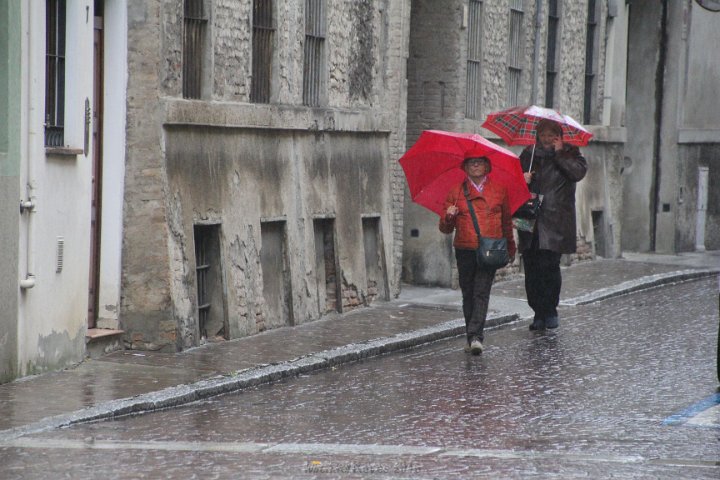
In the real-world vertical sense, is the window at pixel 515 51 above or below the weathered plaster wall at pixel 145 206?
above

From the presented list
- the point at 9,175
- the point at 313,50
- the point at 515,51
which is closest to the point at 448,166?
the point at 313,50

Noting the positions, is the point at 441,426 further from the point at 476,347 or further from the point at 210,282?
the point at 210,282

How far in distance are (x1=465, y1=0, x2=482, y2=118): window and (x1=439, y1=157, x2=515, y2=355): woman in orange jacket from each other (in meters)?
7.12

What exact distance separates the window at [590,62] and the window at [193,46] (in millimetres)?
12591

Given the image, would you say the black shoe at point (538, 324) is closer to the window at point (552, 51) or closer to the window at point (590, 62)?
the window at point (552, 51)

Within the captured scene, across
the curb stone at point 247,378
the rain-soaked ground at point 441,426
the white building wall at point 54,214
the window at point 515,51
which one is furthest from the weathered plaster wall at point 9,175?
the window at point 515,51

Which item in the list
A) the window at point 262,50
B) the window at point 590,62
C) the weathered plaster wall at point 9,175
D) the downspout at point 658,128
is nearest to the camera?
the weathered plaster wall at point 9,175

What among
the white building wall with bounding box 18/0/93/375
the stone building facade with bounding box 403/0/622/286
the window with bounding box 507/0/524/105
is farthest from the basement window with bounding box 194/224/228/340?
the window with bounding box 507/0/524/105

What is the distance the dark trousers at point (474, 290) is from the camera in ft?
46.8

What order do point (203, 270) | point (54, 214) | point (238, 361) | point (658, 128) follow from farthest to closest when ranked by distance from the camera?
point (658, 128), point (203, 270), point (238, 361), point (54, 214)

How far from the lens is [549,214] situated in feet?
53.3

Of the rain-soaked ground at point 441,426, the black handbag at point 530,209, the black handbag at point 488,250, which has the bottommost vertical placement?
the rain-soaked ground at point 441,426

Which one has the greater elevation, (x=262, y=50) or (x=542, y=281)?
(x=262, y=50)

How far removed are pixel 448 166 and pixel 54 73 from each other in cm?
379
